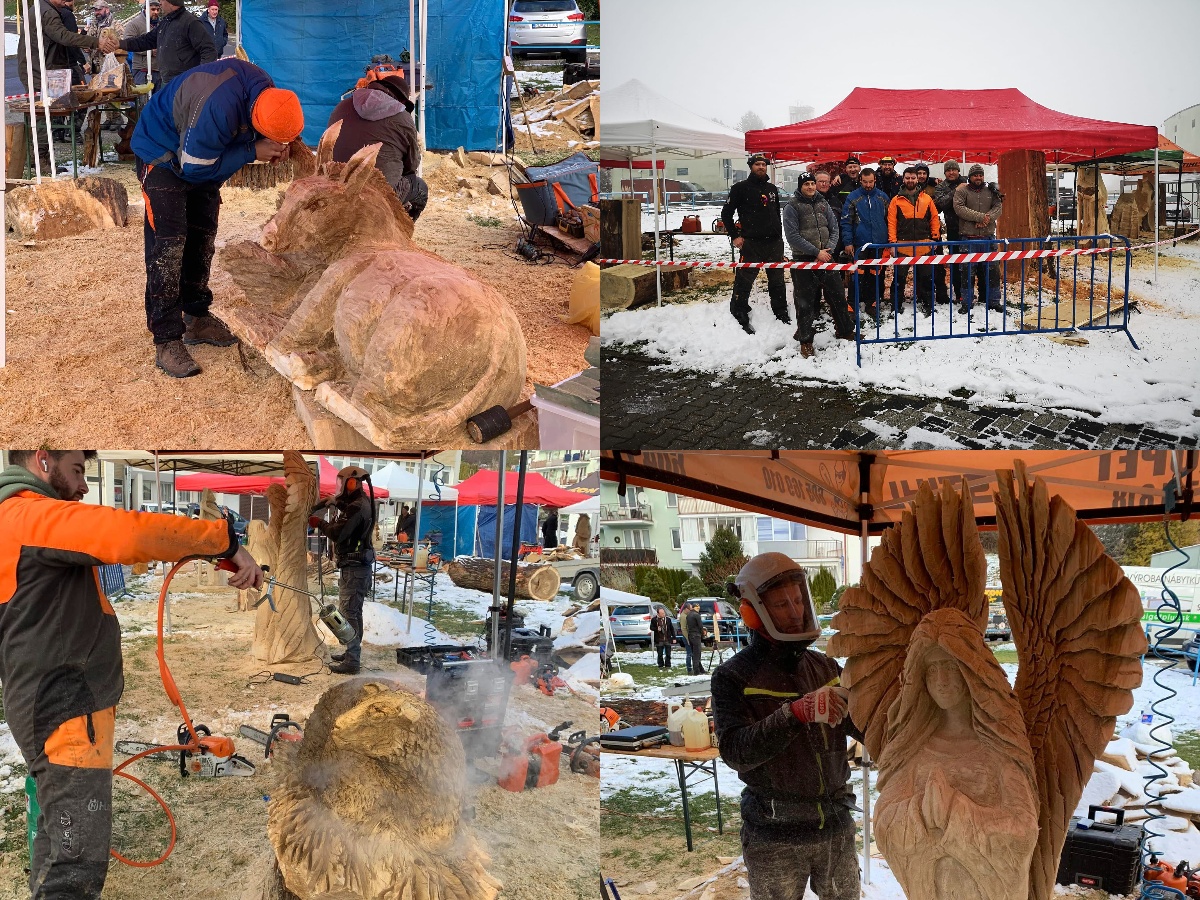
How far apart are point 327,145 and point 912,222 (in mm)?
2444

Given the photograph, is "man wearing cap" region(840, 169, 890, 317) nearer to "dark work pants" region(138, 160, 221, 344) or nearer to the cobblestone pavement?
the cobblestone pavement

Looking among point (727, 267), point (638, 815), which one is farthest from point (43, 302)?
point (638, 815)

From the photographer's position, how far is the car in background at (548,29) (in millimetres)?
2953

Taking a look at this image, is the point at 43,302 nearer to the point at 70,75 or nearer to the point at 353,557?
the point at 70,75

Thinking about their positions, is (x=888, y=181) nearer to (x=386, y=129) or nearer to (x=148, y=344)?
(x=386, y=129)

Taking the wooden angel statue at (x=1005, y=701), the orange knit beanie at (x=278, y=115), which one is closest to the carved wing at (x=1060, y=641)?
the wooden angel statue at (x=1005, y=701)

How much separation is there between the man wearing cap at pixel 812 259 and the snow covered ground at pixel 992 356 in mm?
59

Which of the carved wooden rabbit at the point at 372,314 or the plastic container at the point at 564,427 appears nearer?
the carved wooden rabbit at the point at 372,314

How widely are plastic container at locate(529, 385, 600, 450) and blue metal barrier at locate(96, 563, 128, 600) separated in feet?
4.43

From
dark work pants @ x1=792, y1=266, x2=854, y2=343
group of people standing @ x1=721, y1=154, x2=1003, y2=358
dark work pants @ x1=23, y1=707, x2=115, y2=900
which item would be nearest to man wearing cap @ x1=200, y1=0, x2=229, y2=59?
dark work pants @ x1=23, y1=707, x2=115, y2=900

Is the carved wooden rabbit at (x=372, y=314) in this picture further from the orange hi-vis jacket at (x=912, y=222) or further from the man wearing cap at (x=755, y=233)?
the orange hi-vis jacket at (x=912, y=222)

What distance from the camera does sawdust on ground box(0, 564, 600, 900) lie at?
318 cm

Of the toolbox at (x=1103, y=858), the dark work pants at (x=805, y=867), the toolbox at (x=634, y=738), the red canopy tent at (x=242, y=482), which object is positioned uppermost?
the red canopy tent at (x=242, y=482)

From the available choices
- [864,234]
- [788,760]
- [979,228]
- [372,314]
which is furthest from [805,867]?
[979,228]
